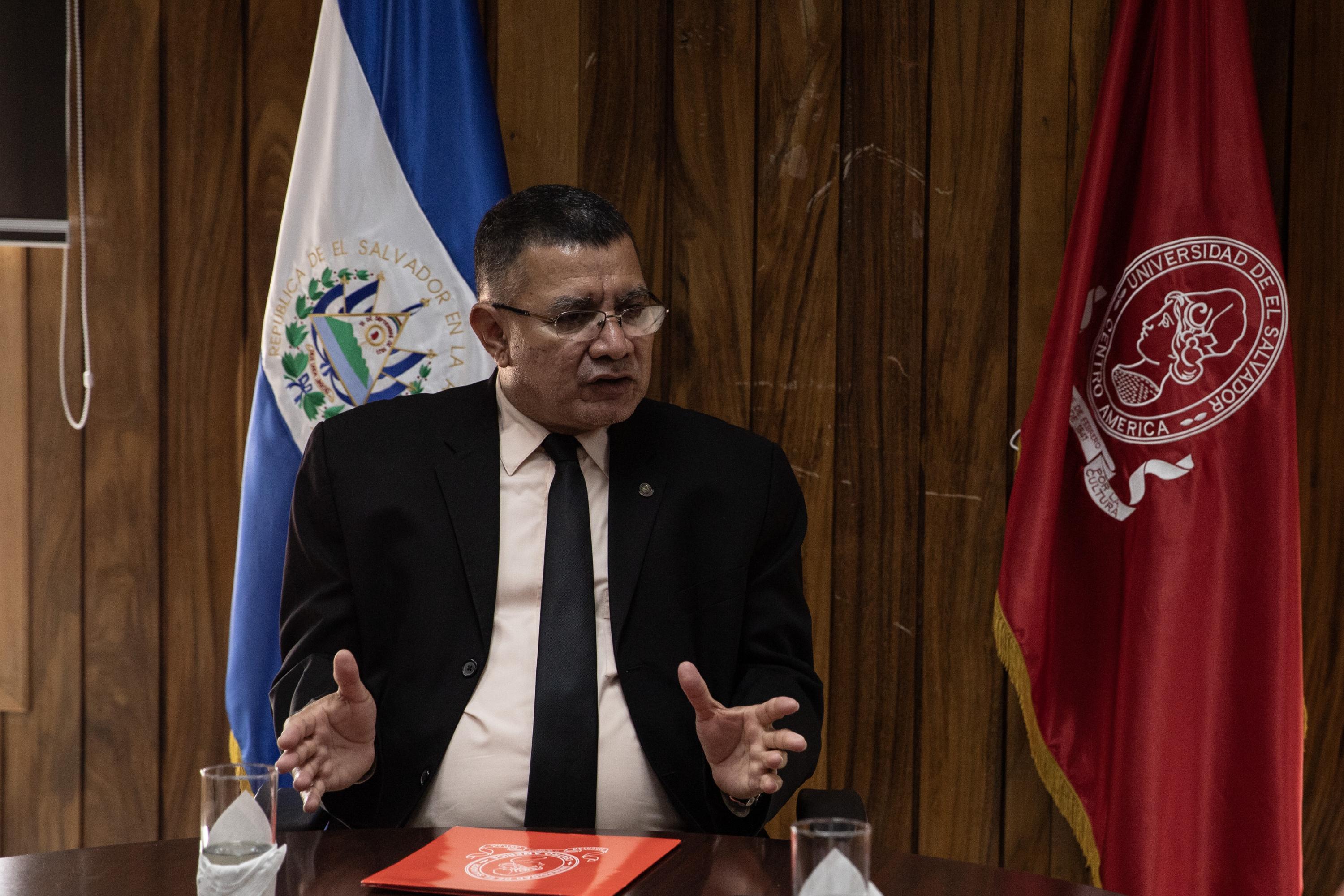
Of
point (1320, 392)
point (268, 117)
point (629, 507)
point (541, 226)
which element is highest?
point (268, 117)

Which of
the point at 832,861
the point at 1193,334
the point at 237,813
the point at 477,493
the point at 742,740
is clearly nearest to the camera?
the point at 832,861

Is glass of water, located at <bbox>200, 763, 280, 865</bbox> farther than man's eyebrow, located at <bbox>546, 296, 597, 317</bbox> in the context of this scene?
No

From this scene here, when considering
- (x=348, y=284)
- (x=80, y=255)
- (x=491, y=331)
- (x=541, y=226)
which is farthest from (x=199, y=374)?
(x=541, y=226)

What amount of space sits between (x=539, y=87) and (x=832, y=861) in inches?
75.7

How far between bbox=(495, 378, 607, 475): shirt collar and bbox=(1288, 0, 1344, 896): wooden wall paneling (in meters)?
1.44

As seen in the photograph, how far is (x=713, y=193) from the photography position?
242 centimetres

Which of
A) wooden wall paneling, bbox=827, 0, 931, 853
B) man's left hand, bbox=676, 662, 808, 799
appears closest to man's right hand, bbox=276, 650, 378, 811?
man's left hand, bbox=676, 662, 808, 799

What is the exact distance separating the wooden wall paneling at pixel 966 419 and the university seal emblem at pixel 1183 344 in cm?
25

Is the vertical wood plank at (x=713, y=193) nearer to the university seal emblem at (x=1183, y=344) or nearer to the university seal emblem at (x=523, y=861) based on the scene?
the university seal emblem at (x=1183, y=344)

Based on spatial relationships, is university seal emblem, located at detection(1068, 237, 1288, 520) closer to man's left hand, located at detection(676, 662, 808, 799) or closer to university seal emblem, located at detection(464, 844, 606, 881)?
man's left hand, located at detection(676, 662, 808, 799)

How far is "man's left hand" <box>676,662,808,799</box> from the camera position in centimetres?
136

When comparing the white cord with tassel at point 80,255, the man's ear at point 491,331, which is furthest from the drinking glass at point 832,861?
the white cord with tassel at point 80,255

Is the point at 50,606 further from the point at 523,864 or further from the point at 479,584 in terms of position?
the point at 523,864

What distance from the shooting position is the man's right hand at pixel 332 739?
1365 mm
